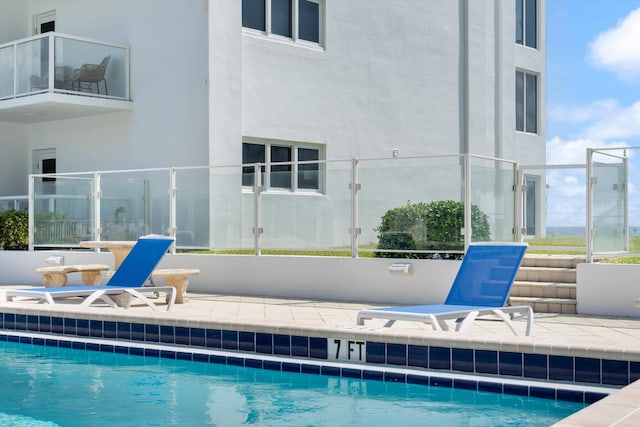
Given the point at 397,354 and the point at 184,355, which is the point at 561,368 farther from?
the point at 184,355

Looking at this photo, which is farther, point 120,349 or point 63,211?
point 63,211

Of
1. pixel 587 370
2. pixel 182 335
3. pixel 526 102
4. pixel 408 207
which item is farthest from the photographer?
pixel 526 102

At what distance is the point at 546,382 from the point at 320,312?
4.90 m

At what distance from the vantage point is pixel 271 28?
1730 centimetres

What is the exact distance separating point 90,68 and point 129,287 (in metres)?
7.82

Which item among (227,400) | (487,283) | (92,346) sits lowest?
(227,400)

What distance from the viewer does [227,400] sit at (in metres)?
6.72

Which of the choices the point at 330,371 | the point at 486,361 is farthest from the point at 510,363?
the point at 330,371

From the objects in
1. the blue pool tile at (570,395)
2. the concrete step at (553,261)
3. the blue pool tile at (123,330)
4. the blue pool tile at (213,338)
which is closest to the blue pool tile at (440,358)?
the blue pool tile at (570,395)

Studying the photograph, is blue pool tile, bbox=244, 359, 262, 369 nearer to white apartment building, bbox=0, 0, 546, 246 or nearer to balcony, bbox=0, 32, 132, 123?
white apartment building, bbox=0, 0, 546, 246

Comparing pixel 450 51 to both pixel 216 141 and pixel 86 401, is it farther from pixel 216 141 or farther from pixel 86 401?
pixel 86 401

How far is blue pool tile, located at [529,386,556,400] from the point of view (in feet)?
20.6

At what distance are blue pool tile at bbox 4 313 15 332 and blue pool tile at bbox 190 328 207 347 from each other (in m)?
2.43

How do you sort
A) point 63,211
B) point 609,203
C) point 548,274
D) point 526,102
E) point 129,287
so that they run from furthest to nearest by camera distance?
point 526,102 < point 63,211 < point 548,274 < point 609,203 < point 129,287
